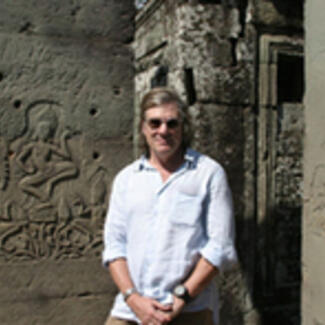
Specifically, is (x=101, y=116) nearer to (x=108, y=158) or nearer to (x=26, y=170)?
(x=108, y=158)

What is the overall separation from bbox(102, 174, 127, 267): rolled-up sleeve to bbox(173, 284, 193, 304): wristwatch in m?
0.30

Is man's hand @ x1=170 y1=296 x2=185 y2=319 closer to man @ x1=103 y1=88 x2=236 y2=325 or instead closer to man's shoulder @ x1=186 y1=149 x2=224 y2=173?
man @ x1=103 y1=88 x2=236 y2=325

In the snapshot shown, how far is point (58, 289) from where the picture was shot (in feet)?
10.9

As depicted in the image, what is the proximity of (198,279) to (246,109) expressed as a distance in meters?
1.77

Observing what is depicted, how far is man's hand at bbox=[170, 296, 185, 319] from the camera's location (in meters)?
1.69

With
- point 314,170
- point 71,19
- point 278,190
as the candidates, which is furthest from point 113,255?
point 71,19

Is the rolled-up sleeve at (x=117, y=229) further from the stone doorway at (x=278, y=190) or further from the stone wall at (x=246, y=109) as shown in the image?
the stone doorway at (x=278, y=190)

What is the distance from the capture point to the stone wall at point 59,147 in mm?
3219

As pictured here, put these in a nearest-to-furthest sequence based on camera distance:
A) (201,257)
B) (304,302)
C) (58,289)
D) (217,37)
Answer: (201,257) < (304,302) < (217,37) < (58,289)

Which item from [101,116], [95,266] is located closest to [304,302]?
[95,266]

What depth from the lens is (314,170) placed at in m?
1.84

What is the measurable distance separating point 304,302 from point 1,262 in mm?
2258

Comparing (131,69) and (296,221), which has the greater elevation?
(131,69)

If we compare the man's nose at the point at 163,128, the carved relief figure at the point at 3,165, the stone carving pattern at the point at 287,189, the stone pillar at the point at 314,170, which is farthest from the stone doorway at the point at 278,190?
the carved relief figure at the point at 3,165
